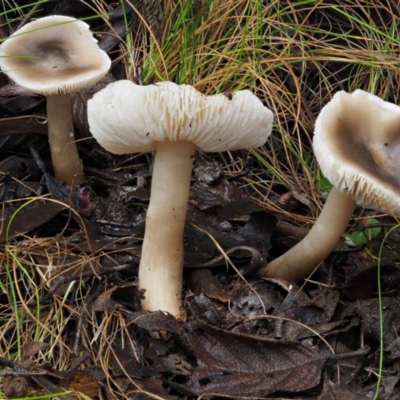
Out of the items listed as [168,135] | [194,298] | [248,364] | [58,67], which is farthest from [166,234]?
[58,67]

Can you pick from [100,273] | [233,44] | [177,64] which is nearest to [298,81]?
[233,44]

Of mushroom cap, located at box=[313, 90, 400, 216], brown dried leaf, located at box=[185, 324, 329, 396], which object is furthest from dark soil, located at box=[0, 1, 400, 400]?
mushroom cap, located at box=[313, 90, 400, 216]

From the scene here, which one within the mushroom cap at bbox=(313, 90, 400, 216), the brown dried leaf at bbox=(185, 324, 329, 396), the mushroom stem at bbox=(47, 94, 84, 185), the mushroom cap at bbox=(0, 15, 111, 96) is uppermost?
the mushroom cap at bbox=(313, 90, 400, 216)

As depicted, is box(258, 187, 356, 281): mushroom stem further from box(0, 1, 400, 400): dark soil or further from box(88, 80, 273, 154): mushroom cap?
box(88, 80, 273, 154): mushroom cap

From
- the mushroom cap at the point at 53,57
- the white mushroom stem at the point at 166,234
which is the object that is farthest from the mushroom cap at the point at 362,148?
the mushroom cap at the point at 53,57

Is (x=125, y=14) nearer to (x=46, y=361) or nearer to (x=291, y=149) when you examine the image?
(x=291, y=149)

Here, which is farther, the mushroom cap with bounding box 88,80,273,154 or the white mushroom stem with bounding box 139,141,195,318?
the white mushroom stem with bounding box 139,141,195,318

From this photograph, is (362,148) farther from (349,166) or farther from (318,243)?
(318,243)
